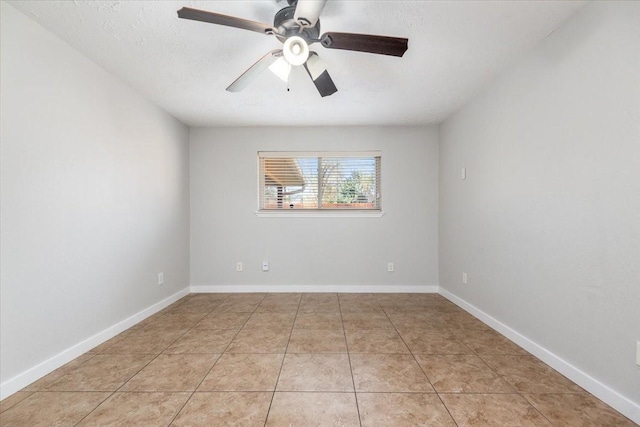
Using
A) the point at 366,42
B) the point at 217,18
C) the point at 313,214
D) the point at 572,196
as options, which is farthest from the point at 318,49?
the point at 313,214

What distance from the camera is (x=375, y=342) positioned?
7.71 ft

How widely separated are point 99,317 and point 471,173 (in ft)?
11.9

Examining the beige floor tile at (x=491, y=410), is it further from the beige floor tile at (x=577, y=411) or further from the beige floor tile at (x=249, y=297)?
the beige floor tile at (x=249, y=297)

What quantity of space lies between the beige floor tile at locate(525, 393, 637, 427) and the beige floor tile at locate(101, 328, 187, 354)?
2.52m

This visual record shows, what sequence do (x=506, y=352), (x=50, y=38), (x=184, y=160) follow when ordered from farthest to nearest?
(x=184, y=160) < (x=506, y=352) < (x=50, y=38)

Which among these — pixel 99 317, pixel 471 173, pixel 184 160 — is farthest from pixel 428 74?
pixel 99 317

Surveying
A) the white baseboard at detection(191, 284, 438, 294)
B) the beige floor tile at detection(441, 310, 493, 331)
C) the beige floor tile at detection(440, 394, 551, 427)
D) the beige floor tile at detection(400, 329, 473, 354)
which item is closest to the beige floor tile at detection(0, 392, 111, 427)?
the beige floor tile at detection(440, 394, 551, 427)

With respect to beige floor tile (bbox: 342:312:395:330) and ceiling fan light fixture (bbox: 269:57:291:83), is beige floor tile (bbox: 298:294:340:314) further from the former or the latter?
ceiling fan light fixture (bbox: 269:57:291:83)

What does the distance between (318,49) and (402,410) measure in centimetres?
234

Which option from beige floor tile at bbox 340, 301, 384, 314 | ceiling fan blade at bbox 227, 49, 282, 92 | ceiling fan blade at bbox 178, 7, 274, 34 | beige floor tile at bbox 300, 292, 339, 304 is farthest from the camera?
beige floor tile at bbox 300, 292, 339, 304

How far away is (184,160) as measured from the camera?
12.4ft

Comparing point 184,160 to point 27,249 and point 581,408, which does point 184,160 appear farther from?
point 581,408

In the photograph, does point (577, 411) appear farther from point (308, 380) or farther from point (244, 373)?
point (244, 373)

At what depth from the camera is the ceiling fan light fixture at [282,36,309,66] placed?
159 cm
